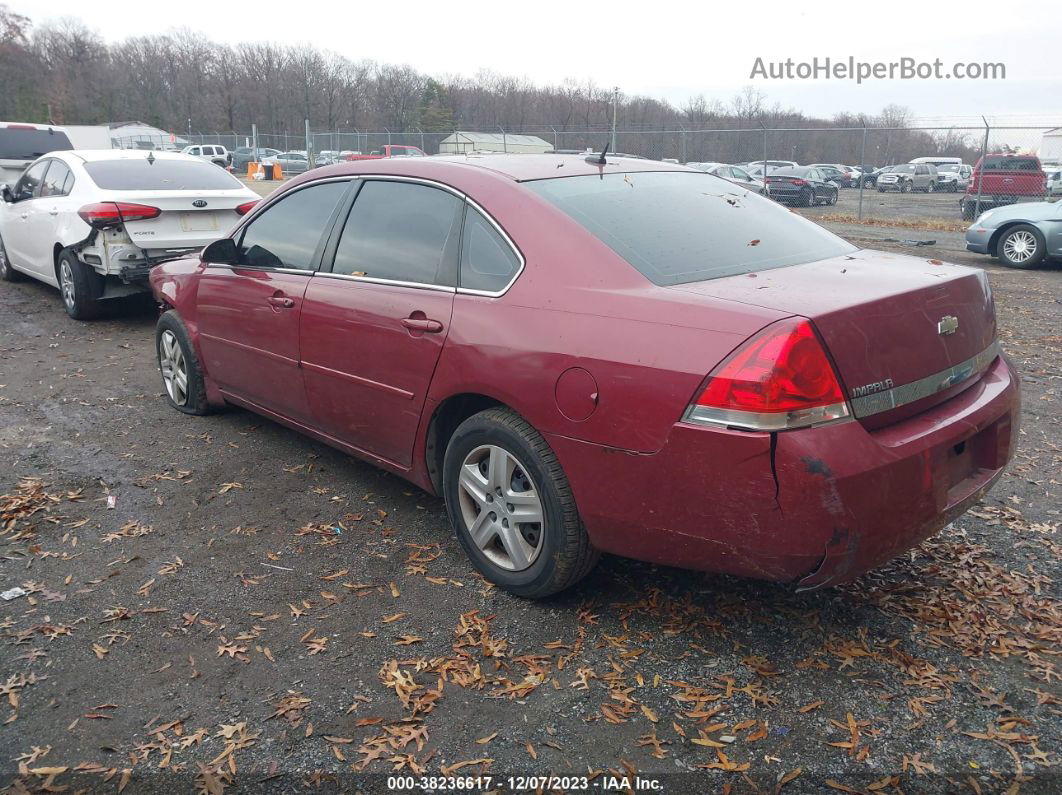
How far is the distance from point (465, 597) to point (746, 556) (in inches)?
48.8

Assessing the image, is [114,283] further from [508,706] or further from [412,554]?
[508,706]

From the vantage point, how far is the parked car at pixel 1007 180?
20.3 metres

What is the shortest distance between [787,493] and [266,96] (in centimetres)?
9088

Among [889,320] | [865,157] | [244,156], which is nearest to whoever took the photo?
[889,320]

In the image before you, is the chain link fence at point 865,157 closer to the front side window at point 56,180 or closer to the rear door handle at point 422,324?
the front side window at point 56,180

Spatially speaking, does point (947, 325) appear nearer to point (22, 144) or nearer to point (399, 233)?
point (399, 233)

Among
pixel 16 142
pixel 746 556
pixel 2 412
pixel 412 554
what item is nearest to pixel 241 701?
pixel 412 554

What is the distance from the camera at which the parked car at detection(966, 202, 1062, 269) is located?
12.9 meters


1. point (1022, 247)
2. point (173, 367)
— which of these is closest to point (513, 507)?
point (173, 367)

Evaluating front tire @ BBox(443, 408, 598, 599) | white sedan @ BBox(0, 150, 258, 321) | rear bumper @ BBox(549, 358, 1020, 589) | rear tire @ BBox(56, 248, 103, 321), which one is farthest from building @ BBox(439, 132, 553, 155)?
rear bumper @ BBox(549, 358, 1020, 589)

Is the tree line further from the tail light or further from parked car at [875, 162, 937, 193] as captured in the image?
the tail light

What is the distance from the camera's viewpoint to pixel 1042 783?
2348 mm

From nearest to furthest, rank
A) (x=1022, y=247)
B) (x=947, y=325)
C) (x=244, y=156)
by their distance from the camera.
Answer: (x=947, y=325), (x=1022, y=247), (x=244, y=156)

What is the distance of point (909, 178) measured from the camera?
3114cm
